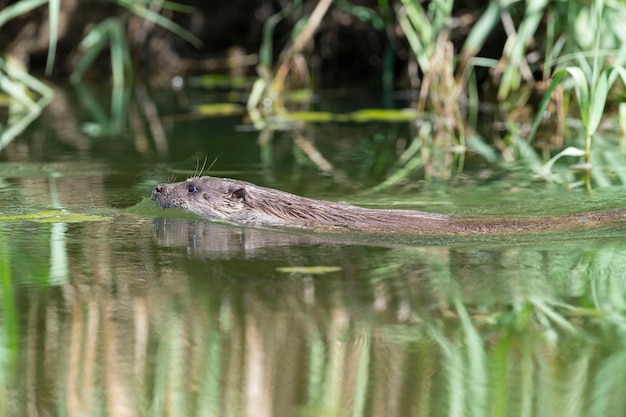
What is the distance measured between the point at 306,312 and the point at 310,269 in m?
0.70

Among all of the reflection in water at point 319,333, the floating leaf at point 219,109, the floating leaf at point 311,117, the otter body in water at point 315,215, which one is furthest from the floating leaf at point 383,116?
the reflection in water at point 319,333

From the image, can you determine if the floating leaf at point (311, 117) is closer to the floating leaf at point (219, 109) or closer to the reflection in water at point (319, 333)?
the floating leaf at point (219, 109)

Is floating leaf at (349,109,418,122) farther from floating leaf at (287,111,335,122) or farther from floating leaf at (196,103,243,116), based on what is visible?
floating leaf at (196,103,243,116)

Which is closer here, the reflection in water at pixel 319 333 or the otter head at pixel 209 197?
the reflection in water at pixel 319 333

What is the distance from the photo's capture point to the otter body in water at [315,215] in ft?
18.8

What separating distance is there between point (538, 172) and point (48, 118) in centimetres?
508

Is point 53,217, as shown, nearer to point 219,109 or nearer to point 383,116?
point 383,116

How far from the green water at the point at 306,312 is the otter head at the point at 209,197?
11 cm

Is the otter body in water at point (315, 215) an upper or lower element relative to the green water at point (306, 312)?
upper

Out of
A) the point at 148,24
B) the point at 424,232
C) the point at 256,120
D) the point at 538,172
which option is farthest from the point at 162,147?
the point at 148,24

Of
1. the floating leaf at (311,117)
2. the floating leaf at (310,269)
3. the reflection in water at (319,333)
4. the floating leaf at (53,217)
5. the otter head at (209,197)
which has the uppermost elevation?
the floating leaf at (311,117)

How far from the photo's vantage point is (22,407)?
3.37 meters

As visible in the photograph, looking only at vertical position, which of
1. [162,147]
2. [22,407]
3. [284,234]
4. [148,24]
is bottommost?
[22,407]

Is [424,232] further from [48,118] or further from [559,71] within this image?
[48,118]
